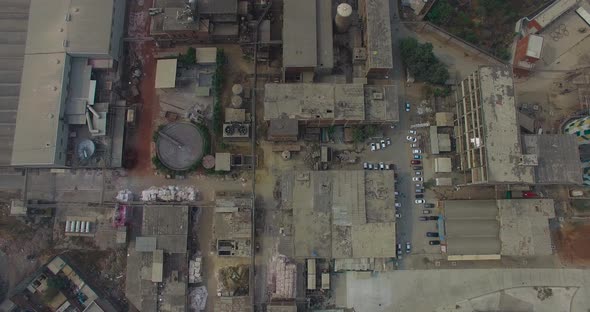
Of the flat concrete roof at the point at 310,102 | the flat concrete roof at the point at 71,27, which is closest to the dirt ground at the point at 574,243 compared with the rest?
the flat concrete roof at the point at 310,102

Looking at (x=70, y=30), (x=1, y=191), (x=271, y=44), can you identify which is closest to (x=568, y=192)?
(x=271, y=44)

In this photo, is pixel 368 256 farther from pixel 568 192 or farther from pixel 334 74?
pixel 568 192

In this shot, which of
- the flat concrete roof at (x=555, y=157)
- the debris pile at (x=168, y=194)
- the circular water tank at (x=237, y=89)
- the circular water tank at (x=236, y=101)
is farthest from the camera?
the circular water tank at (x=237, y=89)

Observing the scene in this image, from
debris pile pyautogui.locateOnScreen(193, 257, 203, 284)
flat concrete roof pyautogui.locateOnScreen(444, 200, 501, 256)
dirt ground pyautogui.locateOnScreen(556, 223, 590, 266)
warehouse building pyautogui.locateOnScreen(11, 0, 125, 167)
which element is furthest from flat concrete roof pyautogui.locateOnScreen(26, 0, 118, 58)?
dirt ground pyautogui.locateOnScreen(556, 223, 590, 266)

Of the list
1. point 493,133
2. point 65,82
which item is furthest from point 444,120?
point 65,82

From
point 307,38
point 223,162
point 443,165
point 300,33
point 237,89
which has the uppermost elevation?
point 300,33

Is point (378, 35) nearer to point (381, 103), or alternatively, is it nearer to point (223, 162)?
point (381, 103)

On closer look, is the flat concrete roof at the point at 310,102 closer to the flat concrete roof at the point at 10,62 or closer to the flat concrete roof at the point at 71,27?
the flat concrete roof at the point at 71,27
